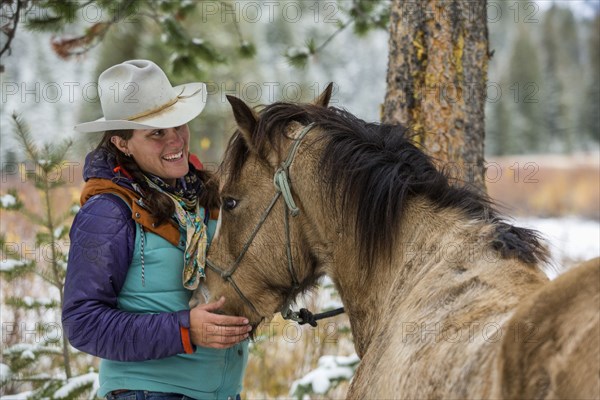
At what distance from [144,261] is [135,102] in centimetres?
71

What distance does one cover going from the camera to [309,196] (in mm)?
2412

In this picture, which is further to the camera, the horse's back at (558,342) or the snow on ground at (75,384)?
the snow on ground at (75,384)

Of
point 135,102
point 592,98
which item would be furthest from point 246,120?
point 592,98

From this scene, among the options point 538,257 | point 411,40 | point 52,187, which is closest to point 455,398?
point 538,257

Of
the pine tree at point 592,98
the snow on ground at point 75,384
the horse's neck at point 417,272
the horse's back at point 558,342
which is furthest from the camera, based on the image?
the pine tree at point 592,98

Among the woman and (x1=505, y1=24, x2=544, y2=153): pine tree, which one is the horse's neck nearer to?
the woman

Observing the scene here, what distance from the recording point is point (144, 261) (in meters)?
2.51

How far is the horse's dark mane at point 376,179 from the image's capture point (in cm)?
227

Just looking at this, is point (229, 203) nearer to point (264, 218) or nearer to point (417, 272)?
point (264, 218)

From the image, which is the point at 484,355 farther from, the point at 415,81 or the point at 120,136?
the point at 415,81

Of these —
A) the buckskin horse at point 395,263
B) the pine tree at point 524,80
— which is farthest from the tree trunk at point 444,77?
the pine tree at point 524,80

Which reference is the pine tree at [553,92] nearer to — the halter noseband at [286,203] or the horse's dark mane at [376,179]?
the horse's dark mane at [376,179]

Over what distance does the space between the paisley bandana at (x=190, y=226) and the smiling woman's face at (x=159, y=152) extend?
0.06m

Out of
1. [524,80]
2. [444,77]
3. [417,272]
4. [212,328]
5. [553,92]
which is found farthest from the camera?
[553,92]
